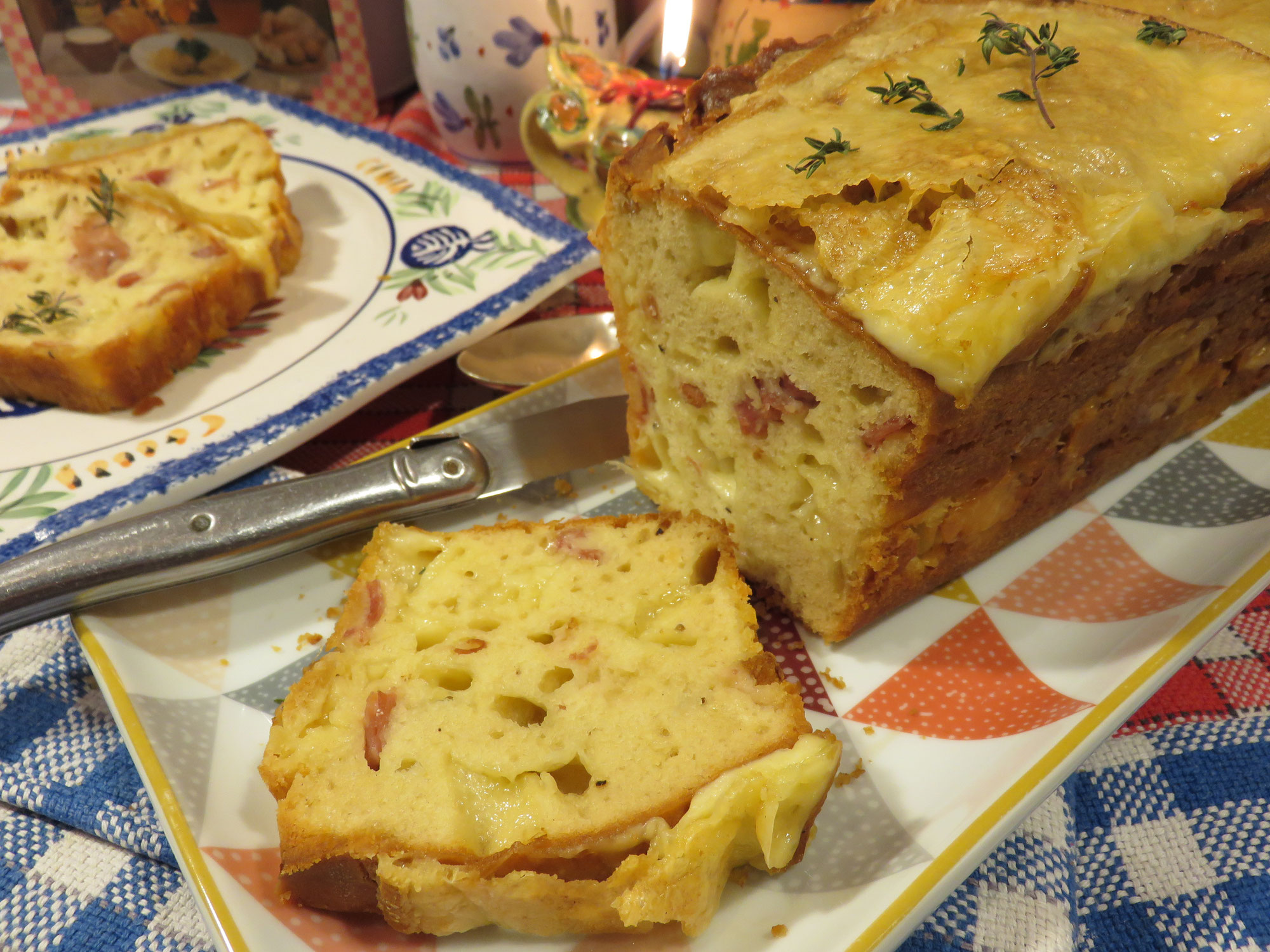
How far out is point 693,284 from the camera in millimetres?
1949

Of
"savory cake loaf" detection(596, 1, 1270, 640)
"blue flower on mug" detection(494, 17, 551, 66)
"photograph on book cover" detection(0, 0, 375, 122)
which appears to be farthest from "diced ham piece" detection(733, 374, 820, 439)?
"photograph on book cover" detection(0, 0, 375, 122)

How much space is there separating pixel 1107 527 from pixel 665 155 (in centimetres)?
140

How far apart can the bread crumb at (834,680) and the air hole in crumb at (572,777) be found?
1.97 feet

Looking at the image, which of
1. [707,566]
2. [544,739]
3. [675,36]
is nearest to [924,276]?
[707,566]

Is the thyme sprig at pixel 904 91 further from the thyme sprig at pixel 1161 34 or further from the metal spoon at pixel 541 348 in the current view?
the metal spoon at pixel 541 348

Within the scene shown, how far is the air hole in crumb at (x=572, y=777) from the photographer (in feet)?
5.40

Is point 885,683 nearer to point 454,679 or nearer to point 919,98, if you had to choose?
point 454,679

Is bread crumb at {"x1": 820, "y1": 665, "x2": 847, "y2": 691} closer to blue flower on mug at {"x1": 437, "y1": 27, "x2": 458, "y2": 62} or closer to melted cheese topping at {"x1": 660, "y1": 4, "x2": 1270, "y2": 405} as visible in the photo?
melted cheese topping at {"x1": 660, "y1": 4, "x2": 1270, "y2": 405}

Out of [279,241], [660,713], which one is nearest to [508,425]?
[660,713]

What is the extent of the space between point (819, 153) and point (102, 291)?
2.35 meters

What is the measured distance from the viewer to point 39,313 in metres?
2.81

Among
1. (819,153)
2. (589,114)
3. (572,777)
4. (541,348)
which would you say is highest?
(819,153)

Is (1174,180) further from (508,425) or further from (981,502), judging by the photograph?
(508,425)

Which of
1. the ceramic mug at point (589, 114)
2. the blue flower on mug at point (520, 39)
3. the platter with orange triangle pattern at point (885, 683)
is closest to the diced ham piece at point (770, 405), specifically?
the platter with orange triangle pattern at point (885, 683)
